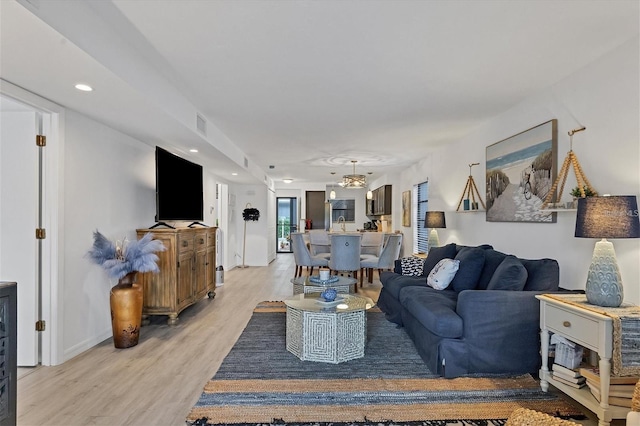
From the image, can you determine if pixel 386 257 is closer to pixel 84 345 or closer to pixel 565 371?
pixel 565 371

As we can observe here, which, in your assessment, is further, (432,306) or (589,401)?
(432,306)

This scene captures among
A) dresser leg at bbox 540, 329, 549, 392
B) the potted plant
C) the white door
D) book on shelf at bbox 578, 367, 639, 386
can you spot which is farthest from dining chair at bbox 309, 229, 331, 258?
book on shelf at bbox 578, 367, 639, 386

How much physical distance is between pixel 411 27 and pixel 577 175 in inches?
71.4

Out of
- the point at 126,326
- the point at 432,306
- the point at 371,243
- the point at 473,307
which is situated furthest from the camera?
the point at 371,243

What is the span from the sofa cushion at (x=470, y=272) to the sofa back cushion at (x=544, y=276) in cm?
71

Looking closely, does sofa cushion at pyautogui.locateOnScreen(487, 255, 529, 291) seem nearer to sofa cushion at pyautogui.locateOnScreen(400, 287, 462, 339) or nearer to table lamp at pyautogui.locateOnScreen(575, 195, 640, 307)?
sofa cushion at pyautogui.locateOnScreen(400, 287, 462, 339)

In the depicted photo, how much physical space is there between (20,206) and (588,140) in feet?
15.5

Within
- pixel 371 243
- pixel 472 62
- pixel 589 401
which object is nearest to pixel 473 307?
pixel 589 401

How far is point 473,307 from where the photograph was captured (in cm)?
279

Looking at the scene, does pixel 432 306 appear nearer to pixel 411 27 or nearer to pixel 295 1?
pixel 411 27

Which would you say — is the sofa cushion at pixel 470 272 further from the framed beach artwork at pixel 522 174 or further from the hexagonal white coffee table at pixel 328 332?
the hexagonal white coffee table at pixel 328 332

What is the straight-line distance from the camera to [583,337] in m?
2.15

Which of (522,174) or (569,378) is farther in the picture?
(522,174)

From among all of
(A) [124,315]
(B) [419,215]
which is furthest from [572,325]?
(B) [419,215]
